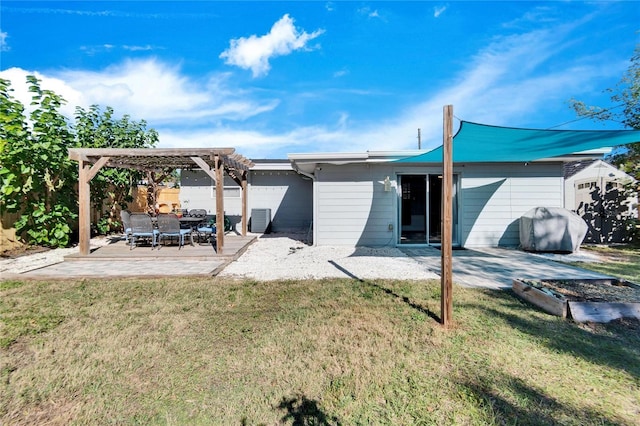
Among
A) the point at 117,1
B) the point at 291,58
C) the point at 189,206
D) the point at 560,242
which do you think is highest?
the point at 291,58

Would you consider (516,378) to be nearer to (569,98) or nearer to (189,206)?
(189,206)

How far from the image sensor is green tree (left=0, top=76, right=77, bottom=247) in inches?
245

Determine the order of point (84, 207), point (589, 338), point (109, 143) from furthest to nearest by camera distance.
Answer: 1. point (109, 143)
2. point (84, 207)
3. point (589, 338)

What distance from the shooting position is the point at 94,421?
168 cm

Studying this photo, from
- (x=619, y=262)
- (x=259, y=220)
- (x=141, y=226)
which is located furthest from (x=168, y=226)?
(x=619, y=262)

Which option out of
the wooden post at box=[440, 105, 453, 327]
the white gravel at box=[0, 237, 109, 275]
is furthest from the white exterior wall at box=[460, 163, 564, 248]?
the white gravel at box=[0, 237, 109, 275]

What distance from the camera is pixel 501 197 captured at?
7.84 metres

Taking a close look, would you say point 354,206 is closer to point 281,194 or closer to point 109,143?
point 281,194

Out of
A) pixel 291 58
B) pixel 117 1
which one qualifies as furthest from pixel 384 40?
pixel 117 1

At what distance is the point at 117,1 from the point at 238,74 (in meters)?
4.44

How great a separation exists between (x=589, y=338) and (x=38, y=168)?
10.2m

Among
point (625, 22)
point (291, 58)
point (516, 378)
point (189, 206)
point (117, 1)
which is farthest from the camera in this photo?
point (189, 206)

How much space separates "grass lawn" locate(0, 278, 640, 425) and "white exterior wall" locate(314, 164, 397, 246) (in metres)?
4.18

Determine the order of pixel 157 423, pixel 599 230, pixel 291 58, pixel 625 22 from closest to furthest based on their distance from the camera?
pixel 157 423, pixel 599 230, pixel 625 22, pixel 291 58
